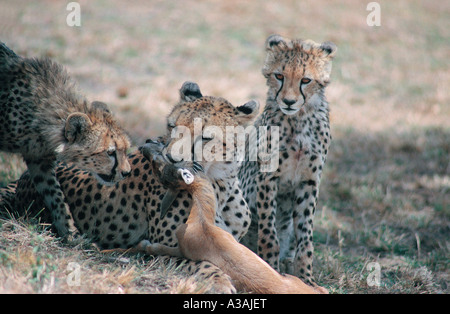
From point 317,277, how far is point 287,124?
1.27 metres

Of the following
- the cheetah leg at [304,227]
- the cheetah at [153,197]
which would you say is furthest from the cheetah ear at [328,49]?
the cheetah leg at [304,227]

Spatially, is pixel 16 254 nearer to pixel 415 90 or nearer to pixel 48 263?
pixel 48 263

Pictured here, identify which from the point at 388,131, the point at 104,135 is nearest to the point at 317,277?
the point at 104,135

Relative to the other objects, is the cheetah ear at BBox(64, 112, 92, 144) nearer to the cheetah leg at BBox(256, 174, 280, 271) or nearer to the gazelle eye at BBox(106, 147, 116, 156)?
the gazelle eye at BBox(106, 147, 116, 156)

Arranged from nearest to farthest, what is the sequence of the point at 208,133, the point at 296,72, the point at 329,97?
the point at 208,133 < the point at 296,72 < the point at 329,97

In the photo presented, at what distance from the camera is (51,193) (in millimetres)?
4398

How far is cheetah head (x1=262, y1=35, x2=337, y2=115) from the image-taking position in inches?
170

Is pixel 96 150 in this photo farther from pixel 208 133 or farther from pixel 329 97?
pixel 329 97

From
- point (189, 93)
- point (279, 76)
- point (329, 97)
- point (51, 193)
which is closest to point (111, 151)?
point (51, 193)

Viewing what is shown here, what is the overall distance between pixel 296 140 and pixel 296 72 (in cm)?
55

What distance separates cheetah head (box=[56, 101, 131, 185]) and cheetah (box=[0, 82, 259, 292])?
0.72ft

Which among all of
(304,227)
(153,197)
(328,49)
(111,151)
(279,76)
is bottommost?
(304,227)

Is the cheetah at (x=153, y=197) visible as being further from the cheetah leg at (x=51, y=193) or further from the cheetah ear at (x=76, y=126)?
the cheetah ear at (x=76, y=126)

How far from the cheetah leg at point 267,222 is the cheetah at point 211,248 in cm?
54
